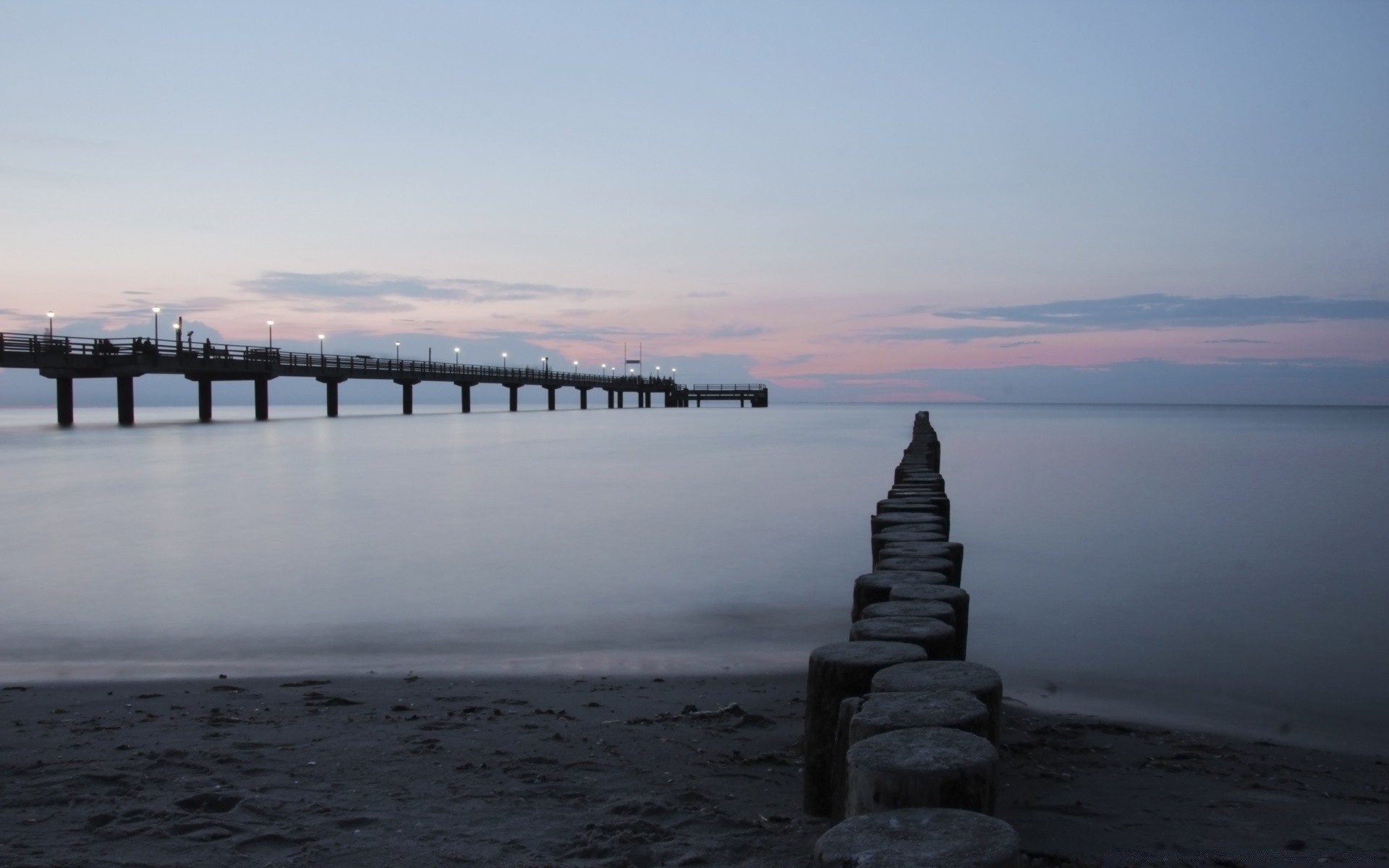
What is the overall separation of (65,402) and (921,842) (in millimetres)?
55018

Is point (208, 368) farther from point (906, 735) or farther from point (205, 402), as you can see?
point (906, 735)

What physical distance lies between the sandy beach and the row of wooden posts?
1.71 feet

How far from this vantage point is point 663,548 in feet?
43.9

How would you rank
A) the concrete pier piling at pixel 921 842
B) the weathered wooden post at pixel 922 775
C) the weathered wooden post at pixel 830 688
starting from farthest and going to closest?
the weathered wooden post at pixel 830 688 → the weathered wooden post at pixel 922 775 → the concrete pier piling at pixel 921 842

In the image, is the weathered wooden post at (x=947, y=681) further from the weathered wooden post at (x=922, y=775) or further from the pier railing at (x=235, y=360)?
the pier railing at (x=235, y=360)

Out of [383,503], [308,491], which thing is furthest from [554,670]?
[308,491]

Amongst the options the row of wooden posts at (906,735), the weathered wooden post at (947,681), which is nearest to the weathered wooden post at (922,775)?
the row of wooden posts at (906,735)

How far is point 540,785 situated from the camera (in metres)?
4.29

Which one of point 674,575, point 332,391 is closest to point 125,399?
point 332,391

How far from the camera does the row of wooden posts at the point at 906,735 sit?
231 cm

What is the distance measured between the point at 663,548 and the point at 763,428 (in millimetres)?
47723

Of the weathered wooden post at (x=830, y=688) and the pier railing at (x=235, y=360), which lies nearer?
the weathered wooden post at (x=830, y=688)

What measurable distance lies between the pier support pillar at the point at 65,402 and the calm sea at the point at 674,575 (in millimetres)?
23013

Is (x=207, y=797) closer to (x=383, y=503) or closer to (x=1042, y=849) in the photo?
(x=1042, y=849)
